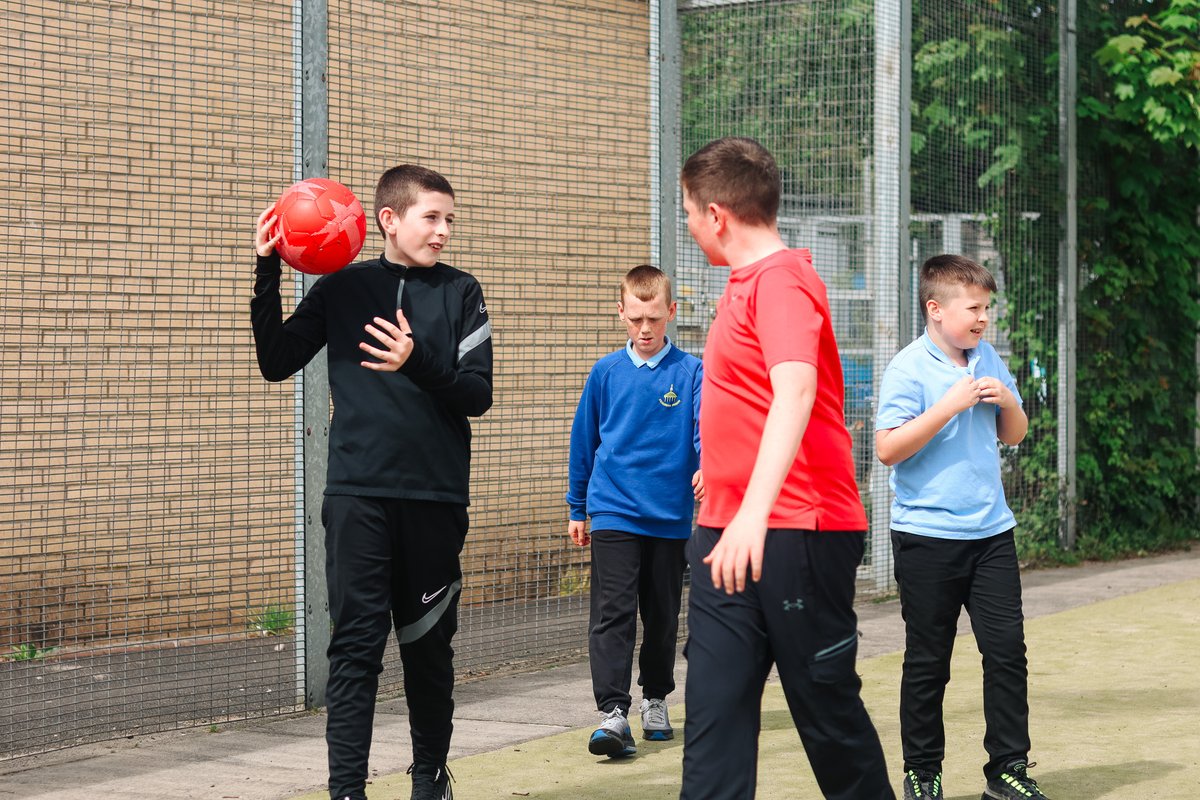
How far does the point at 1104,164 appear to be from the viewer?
12.4m

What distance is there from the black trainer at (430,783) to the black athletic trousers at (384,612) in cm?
2

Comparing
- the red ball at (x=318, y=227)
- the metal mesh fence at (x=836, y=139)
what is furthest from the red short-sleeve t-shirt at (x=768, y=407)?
the metal mesh fence at (x=836, y=139)

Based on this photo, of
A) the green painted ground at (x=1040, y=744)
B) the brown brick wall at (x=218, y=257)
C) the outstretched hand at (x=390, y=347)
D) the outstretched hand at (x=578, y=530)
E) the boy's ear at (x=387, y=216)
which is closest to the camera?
the outstretched hand at (x=390, y=347)

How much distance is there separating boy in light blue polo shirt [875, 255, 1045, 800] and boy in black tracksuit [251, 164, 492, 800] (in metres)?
1.36

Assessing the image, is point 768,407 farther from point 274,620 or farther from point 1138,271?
point 1138,271

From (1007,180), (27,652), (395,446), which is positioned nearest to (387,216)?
(395,446)

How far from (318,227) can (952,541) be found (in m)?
2.13

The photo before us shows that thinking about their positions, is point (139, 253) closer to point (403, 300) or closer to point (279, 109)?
point (279, 109)

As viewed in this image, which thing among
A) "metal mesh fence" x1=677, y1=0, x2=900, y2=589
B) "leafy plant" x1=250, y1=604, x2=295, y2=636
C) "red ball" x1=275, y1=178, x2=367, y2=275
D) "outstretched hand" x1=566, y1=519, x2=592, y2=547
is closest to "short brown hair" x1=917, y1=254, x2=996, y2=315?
"outstretched hand" x1=566, y1=519, x2=592, y2=547

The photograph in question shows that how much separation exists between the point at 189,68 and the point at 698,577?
4227 millimetres

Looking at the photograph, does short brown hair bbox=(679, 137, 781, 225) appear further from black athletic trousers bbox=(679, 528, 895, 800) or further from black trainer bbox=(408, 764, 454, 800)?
black trainer bbox=(408, 764, 454, 800)

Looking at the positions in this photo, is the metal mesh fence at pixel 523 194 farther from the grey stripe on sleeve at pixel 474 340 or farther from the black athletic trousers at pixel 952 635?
the black athletic trousers at pixel 952 635

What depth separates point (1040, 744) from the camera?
5.77 meters

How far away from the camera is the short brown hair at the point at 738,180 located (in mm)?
3529
